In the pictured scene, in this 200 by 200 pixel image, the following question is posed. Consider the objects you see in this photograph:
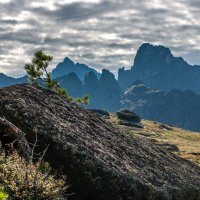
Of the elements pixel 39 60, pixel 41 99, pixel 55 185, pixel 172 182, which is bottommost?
pixel 172 182

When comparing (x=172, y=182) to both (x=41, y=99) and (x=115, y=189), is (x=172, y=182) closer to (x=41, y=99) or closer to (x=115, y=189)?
(x=115, y=189)

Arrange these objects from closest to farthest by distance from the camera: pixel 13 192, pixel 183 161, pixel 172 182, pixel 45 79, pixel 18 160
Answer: pixel 13 192
pixel 18 160
pixel 172 182
pixel 183 161
pixel 45 79

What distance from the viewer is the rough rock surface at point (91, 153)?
603 inches

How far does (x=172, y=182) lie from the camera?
18.1m

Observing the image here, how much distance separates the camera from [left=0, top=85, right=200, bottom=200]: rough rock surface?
15305mm

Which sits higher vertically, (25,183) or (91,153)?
(91,153)

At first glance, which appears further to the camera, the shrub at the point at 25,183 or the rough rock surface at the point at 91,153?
the rough rock surface at the point at 91,153

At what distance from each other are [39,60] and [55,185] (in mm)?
38055

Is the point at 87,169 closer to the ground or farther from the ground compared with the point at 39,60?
closer to the ground

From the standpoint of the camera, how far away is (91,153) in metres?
15.7

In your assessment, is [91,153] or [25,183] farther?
[91,153]

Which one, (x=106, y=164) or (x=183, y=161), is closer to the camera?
(x=106, y=164)

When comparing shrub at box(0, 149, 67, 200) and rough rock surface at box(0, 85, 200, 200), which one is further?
rough rock surface at box(0, 85, 200, 200)

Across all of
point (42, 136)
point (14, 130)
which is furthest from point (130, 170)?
point (14, 130)
